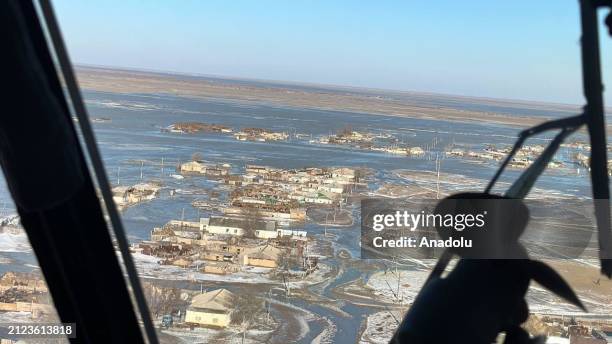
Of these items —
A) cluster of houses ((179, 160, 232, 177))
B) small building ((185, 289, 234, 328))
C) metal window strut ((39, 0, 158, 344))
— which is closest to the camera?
metal window strut ((39, 0, 158, 344))

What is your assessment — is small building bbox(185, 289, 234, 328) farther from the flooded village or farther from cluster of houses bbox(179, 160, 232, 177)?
cluster of houses bbox(179, 160, 232, 177)

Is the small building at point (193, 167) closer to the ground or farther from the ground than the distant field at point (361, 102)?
closer to the ground

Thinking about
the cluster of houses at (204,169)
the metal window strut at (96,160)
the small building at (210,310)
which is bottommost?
the small building at (210,310)

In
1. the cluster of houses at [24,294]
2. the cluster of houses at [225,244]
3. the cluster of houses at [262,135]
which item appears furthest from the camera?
the cluster of houses at [262,135]

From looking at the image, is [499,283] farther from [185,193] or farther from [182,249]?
[185,193]

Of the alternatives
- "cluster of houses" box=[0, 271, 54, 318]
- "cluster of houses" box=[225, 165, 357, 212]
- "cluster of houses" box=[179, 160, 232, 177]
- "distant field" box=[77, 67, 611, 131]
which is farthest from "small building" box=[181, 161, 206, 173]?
"cluster of houses" box=[0, 271, 54, 318]

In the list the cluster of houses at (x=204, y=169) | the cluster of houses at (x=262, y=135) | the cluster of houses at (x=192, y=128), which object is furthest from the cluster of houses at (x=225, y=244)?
the cluster of houses at (x=262, y=135)

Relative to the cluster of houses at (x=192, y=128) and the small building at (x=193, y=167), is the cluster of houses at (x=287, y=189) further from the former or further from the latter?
the cluster of houses at (x=192, y=128)

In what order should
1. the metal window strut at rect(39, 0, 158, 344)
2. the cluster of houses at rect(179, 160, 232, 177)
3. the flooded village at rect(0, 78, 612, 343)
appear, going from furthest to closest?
the cluster of houses at rect(179, 160, 232, 177) < the flooded village at rect(0, 78, 612, 343) < the metal window strut at rect(39, 0, 158, 344)
